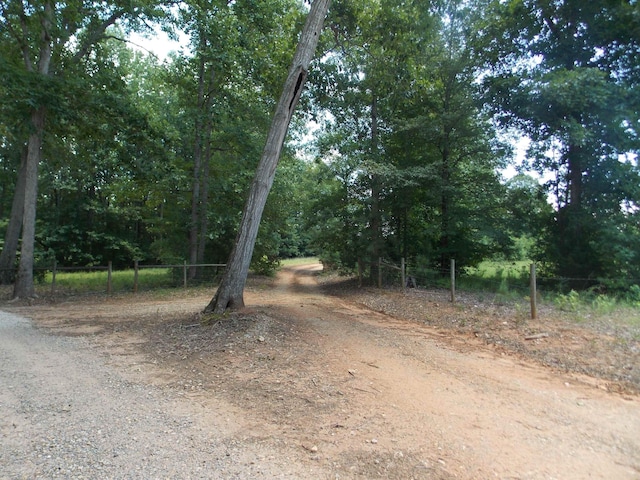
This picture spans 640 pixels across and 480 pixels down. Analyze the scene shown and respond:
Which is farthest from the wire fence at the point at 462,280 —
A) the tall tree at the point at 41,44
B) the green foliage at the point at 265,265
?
the tall tree at the point at 41,44

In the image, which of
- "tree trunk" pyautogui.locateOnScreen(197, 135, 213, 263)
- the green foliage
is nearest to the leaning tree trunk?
"tree trunk" pyautogui.locateOnScreen(197, 135, 213, 263)

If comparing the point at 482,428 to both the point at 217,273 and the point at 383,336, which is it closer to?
the point at 383,336

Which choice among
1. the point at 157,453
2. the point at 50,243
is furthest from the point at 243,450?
the point at 50,243

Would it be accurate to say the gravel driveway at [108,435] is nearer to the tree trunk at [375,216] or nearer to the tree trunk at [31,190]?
the tree trunk at [31,190]

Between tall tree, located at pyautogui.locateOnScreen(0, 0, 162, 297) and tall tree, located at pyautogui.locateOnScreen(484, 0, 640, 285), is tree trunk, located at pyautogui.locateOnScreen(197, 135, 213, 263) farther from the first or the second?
tall tree, located at pyautogui.locateOnScreen(484, 0, 640, 285)

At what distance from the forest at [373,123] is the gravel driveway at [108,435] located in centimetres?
940

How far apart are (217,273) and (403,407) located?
601 inches

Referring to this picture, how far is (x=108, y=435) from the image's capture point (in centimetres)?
331

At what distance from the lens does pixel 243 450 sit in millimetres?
3111

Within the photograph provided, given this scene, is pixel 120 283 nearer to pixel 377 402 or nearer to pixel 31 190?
pixel 31 190

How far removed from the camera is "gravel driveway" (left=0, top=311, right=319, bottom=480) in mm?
2809

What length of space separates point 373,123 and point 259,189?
977cm

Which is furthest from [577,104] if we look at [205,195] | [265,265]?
[265,265]

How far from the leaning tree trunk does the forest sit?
3.32 metres
